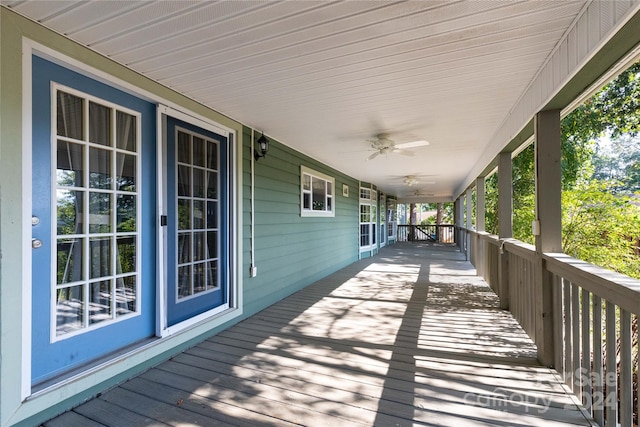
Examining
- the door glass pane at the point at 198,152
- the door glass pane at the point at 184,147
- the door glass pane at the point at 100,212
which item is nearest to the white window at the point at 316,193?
the door glass pane at the point at 198,152

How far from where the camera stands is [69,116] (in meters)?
1.99

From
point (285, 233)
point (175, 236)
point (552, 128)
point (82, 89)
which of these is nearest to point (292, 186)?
point (285, 233)

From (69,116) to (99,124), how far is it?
189 mm

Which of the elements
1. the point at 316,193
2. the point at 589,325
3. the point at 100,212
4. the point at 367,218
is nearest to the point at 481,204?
the point at 316,193

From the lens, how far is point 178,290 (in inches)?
109

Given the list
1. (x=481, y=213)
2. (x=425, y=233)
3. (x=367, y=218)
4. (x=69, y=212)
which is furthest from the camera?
(x=425, y=233)

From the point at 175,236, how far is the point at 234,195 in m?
0.89

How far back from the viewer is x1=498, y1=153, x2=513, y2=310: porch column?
3.82m

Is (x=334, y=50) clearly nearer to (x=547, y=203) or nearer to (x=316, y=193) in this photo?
(x=547, y=203)

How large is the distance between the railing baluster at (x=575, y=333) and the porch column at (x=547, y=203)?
312 millimetres

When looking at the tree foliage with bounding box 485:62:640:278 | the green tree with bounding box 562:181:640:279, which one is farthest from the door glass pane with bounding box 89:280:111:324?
the green tree with bounding box 562:181:640:279

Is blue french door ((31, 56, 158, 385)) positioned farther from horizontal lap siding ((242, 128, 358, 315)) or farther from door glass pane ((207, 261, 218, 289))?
horizontal lap siding ((242, 128, 358, 315))

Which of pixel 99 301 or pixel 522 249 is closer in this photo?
pixel 99 301

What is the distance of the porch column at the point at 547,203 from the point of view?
2.32 meters
